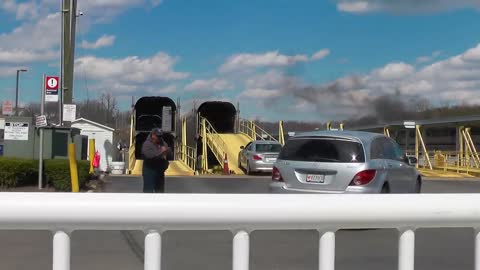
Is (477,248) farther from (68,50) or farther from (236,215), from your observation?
(68,50)

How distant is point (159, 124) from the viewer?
37.3 m

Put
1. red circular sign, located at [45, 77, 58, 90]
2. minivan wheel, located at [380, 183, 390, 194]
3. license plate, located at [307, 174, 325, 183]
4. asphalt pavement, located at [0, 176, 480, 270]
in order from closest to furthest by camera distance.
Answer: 1. asphalt pavement, located at [0, 176, 480, 270]
2. license plate, located at [307, 174, 325, 183]
3. minivan wheel, located at [380, 183, 390, 194]
4. red circular sign, located at [45, 77, 58, 90]

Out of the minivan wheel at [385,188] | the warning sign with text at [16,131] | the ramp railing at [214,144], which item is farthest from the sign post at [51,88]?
the ramp railing at [214,144]

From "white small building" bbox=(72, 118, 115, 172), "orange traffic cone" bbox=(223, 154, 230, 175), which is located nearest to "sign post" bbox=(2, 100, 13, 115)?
"white small building" bbox=(72, 118, 115, 172)

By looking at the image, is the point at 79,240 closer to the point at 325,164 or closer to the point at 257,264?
the point at 257,264

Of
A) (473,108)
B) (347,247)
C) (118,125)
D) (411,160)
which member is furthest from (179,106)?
(473,108)

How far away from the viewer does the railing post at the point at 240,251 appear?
6.75 feet

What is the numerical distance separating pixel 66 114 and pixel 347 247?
15.3 meters

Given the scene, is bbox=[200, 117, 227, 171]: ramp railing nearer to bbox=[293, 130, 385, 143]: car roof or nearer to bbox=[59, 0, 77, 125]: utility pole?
bbox=[59, 0, 77, 125]: utility pole

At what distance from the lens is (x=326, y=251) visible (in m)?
2.13

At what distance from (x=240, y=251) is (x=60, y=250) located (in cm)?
63

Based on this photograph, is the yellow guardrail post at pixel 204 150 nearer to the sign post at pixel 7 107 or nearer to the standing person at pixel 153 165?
the sign post at pixel 7 107

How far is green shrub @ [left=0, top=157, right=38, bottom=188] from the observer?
1468 centimetres

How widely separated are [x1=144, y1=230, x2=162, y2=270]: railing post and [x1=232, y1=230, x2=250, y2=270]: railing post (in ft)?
0.91
